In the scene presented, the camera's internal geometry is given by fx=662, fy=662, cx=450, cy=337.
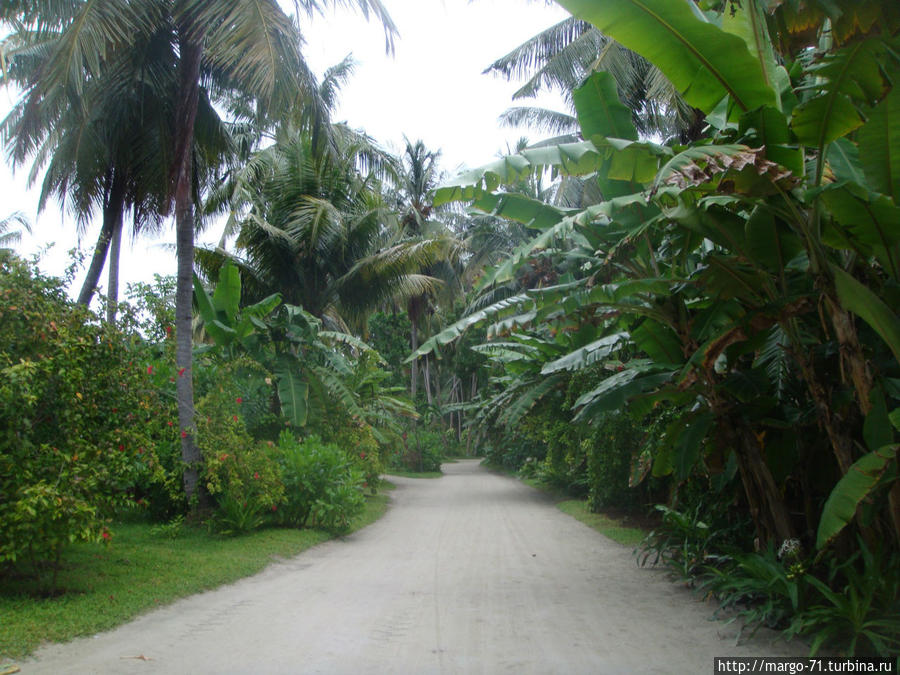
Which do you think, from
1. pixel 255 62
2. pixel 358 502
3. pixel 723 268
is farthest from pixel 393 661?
pixel 255 62

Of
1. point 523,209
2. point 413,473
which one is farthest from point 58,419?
point 413,473

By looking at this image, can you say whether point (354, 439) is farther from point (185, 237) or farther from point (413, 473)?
point (413, 473)

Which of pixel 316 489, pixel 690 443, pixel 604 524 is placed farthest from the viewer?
pixel 604 524

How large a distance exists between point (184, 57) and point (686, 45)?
8602mm

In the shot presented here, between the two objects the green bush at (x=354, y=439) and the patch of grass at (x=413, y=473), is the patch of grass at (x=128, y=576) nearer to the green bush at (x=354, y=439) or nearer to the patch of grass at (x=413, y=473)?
the green bush at (x=354, y=439)

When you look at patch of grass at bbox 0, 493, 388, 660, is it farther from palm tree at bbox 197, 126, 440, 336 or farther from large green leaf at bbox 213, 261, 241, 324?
palm tree at bbox 197, 126, 440, 336

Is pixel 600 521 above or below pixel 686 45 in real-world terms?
below

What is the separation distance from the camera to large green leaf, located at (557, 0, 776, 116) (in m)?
4.88

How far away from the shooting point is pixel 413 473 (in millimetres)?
30391

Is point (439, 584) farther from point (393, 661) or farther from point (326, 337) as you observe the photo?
point (326, 337)

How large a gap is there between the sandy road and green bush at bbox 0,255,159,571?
1.20 meters

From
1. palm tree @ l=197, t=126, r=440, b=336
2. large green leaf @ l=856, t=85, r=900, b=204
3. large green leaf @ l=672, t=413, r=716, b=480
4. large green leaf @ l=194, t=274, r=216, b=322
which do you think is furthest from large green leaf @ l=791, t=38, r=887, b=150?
palm tree @ l=197, t=126, r=440, b=336

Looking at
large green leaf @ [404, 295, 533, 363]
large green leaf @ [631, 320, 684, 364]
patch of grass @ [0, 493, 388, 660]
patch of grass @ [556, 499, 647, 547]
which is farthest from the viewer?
patch of grass @ [556, 499, 647, 547]

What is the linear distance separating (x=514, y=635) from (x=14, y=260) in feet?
19.8
